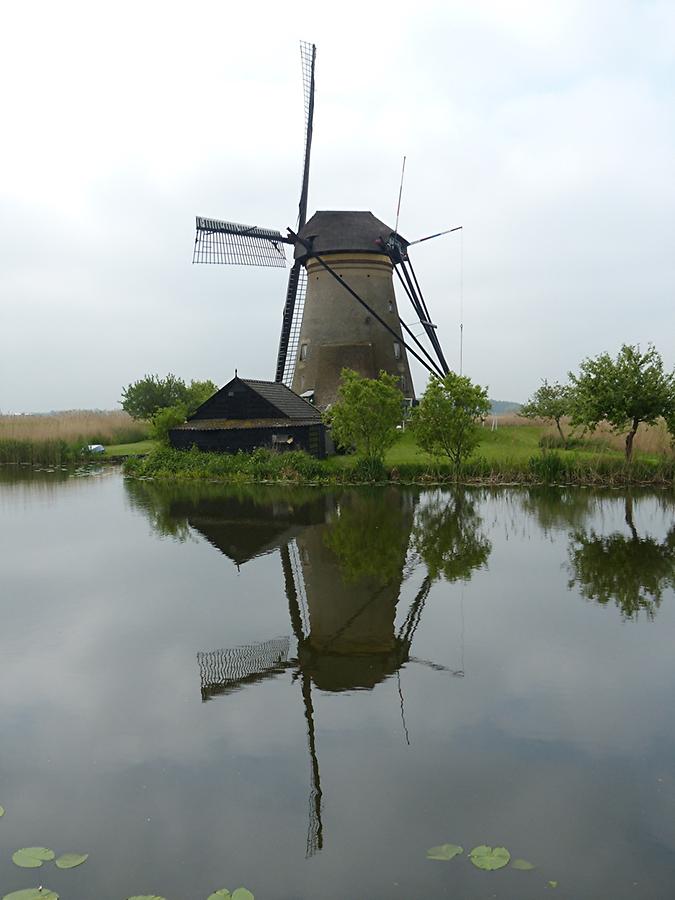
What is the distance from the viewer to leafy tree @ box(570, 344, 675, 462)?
74.3ft

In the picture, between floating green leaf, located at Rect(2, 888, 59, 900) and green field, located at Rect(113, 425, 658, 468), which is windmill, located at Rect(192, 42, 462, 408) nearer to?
green field, located at Rect(113, 425, 658, 468)

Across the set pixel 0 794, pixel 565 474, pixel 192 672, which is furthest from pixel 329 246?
pixel 0 794

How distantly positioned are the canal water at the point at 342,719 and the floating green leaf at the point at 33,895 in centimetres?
8

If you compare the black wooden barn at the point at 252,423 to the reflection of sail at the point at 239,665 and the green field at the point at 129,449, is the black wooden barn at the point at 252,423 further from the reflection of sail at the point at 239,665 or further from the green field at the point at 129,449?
the reflection of sail at the point at 239,665

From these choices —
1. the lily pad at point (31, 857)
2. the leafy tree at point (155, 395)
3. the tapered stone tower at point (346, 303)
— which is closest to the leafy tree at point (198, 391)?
the leafy tree at point (155, 395)

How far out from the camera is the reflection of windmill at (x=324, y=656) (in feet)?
25.1

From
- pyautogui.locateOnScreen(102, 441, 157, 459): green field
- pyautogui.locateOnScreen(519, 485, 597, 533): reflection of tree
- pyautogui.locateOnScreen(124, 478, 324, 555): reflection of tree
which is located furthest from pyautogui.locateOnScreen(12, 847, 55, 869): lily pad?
pyautogui.locateOnScreen(102, 441, 157, 459): green field

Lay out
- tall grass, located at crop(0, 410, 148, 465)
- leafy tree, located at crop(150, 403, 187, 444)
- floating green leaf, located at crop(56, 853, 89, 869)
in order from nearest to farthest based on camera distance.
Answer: floating green leaf, located at crop(56, 853, 89, 869) < leafy tree, located at crop(150, 403, 187, 444) < tall grass, located at crop(0, 410, 148, 465)

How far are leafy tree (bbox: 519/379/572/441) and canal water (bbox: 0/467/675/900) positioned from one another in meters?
16.2

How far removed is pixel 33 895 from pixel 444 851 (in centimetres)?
251

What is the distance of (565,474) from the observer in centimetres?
2312

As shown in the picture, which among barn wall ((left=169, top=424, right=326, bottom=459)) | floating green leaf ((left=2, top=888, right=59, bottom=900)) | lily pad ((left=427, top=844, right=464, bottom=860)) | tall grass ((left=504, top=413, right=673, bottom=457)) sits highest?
tall grass ((left=504, top=413, right=673, bottom=457))

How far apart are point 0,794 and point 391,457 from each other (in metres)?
21.9

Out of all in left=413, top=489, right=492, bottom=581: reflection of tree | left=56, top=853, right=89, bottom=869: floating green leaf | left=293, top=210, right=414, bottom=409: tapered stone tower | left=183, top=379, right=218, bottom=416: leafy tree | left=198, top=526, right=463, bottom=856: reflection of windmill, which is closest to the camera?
left=56, top=853, right=89, bottom=869: floating green leaf
